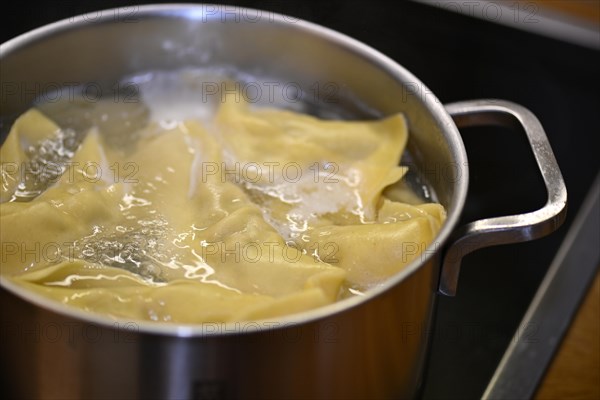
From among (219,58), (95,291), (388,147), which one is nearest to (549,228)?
(388,147)

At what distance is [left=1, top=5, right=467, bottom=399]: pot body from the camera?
590mm

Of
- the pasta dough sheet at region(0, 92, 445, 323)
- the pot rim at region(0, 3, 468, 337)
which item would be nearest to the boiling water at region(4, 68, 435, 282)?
the pasta dough sheet at region(0, 92, 445, 323)

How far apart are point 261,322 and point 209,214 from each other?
1.07 ft

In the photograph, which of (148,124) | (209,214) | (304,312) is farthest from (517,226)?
(148,124)

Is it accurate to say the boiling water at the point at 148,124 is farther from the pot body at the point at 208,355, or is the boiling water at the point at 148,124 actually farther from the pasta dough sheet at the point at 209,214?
the pot body at the point at 208,355

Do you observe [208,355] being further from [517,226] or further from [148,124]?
[148,124]

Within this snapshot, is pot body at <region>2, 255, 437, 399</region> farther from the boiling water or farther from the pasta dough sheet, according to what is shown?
the boiling water

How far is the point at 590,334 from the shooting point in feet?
3.24

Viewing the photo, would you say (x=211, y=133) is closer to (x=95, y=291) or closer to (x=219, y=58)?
(x=219, y=58)

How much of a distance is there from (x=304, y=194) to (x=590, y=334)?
1.27ft

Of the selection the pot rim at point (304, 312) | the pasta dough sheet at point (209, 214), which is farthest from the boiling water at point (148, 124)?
the pot rim at point (304, 312)

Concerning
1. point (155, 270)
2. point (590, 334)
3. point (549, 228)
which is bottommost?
point (590, 334)

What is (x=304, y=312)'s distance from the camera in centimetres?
62

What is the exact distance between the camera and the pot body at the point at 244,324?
59 cm
